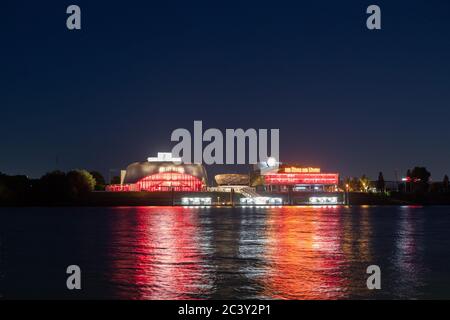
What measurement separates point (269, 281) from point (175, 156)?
155976 mm

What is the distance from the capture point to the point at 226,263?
28.2 m

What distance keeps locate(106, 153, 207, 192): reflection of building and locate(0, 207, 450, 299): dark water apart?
119 m

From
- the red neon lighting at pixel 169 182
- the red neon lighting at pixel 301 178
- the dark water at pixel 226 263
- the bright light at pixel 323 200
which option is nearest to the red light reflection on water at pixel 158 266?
the dark water at pixel 226 263

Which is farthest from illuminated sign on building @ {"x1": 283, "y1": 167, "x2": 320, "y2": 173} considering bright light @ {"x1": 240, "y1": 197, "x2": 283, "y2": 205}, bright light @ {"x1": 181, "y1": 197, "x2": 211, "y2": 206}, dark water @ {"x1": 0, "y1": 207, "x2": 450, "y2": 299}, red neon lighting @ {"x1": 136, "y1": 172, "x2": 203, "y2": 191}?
dark water @ {"x1": 0, "y1": 207, "x2": 450, "y2": 299}

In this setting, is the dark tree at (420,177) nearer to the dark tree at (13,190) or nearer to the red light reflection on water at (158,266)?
the dark tree at (13,190)

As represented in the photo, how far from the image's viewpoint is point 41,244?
3862 centimetres

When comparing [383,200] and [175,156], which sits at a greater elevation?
[175,156]

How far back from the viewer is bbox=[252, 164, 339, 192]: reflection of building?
16675 cm

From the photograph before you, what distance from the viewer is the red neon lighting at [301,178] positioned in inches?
6560

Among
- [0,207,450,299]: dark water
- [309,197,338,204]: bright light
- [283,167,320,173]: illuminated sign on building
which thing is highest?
[283,167,320,173]: illuminated sign on building

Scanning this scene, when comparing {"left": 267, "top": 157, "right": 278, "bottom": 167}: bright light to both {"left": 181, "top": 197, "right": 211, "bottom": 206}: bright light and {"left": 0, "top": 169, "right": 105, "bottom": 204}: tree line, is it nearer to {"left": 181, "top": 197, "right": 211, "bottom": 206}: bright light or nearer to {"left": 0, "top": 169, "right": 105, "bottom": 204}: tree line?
{"left": 181, "top": 197, "right": 211, "bottom": 206}: bright light

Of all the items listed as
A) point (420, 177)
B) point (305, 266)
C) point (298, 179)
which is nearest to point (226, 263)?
point (305, 266)
